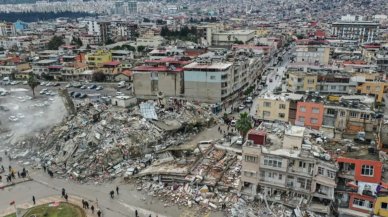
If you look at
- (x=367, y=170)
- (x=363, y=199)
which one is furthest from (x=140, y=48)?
(x=363, y=199)

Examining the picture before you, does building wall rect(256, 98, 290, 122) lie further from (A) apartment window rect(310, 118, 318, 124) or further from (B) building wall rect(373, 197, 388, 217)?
(B) building wall rect(373, 197, 388, 217)

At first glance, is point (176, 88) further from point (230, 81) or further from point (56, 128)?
point (56, 128)

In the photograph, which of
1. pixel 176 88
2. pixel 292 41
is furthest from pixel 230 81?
pixel 292 41

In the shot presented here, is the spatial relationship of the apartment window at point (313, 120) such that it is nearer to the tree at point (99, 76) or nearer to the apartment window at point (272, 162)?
the apartment window at point (272, 162)

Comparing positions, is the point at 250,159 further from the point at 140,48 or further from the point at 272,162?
the point at 140,48

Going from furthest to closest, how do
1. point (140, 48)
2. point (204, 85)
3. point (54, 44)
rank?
point (54, 44) < point (140, 48) < point (204, 85)

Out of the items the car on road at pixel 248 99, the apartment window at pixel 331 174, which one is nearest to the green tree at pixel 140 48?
the car on road at pixel 248 99

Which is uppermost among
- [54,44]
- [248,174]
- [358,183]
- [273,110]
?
[54,44]
